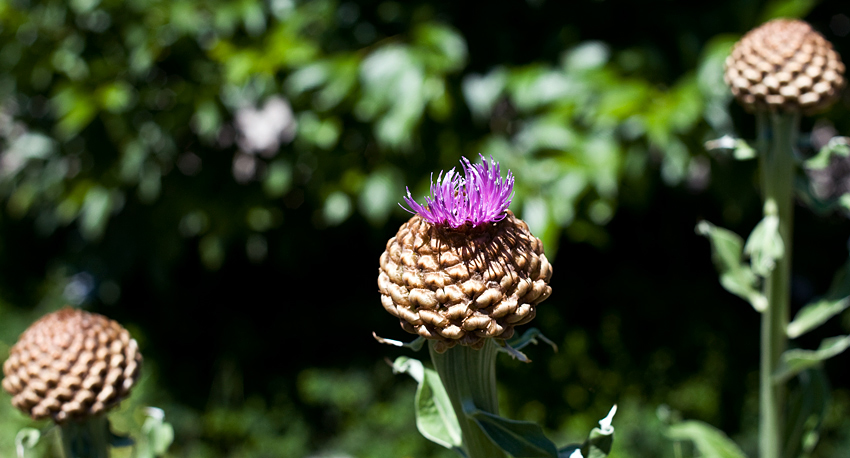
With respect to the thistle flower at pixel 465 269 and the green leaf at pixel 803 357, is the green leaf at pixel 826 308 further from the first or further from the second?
the thistle flower at pixel 465 269

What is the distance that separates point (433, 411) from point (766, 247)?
815 millimetres

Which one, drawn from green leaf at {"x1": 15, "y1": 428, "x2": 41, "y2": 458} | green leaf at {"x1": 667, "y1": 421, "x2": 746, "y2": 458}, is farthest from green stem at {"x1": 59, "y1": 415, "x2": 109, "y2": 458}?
green leaf at {"x1": 667, "y1": 421, "x2": 746, "y2": 458}

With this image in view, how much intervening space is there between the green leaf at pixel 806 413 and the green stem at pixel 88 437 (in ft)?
5.24

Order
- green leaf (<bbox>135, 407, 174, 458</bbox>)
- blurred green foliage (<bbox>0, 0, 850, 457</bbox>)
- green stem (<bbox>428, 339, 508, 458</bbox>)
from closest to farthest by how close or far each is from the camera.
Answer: green stem (<bbox>428, 339, 508, 458</bbox>) → green leaf (<bbox>135, 407, 174, 458</bbox>) → blurred green foliage (<bbox>0, 0, 850, 457</bbox>)

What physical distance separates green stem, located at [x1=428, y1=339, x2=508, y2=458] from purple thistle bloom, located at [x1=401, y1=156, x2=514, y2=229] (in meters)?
0.19

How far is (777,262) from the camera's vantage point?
161cm

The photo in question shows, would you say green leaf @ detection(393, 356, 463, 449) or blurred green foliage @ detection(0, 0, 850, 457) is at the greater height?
green leaf @ detection(393, 356, 463, 449)

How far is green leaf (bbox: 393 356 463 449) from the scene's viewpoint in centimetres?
115

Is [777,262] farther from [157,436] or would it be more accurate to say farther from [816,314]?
[157,436]

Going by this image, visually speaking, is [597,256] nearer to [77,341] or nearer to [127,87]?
[127,87]

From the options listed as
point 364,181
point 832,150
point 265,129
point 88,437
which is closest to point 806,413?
Answer: point 832,150

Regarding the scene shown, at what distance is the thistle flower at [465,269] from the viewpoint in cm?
98

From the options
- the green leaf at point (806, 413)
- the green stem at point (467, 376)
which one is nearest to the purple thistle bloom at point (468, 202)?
the green stem at point (467, 376)

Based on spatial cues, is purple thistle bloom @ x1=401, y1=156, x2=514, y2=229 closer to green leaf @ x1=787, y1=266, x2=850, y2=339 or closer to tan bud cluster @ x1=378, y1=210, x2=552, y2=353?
tan bud cluster @ x1=378, y1=210, x2=552, y2=353
